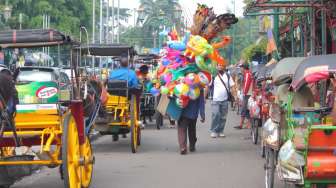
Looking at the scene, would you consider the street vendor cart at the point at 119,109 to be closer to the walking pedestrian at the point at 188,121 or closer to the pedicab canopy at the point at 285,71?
the walking pedestrian at the point at 188,121

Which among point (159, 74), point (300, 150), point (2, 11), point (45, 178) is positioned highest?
point (2, 11)

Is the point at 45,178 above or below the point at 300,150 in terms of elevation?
below

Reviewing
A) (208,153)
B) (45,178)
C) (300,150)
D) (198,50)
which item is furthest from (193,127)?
(300,150)

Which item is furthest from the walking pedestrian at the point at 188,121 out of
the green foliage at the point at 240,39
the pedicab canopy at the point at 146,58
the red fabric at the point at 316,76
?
the green foliage at the point at 240,39

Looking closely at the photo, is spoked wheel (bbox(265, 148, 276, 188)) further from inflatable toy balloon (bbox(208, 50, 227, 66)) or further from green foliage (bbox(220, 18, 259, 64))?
green foliage (bbox(220, 18, 259, 64))

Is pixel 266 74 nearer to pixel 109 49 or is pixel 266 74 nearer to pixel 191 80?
pixel 191 80

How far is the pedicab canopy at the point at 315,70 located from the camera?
7.55m

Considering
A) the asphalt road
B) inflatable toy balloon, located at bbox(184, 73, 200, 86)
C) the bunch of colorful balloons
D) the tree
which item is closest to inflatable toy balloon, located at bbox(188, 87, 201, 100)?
the bunch of colorful balloons

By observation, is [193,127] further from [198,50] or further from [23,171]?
[23,171]

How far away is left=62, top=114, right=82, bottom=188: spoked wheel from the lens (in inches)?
310

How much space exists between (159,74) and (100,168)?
2804 mm

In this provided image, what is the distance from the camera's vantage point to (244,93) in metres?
17.9

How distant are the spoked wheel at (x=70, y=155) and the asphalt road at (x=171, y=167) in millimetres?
1470

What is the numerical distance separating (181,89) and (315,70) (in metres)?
5.84
